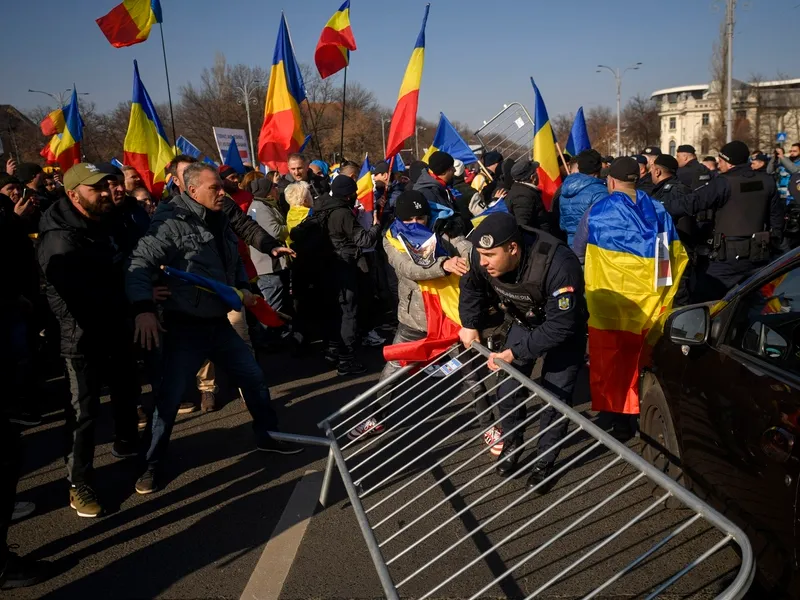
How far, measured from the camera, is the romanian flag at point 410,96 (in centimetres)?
700

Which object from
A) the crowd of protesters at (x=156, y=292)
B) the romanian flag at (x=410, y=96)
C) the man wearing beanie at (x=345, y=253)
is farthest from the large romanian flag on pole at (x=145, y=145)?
the romanian flag at (x=410, y=96)

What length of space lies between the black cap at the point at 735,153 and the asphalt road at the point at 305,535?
3846 millimetres

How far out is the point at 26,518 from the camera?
3.88 metres

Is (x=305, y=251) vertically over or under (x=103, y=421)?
over

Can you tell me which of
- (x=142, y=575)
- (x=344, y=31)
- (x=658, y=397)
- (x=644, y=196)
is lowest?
(x=142, y=575)

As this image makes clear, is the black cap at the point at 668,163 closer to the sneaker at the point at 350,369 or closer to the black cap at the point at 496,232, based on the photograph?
the sneaker at the point at 350,369

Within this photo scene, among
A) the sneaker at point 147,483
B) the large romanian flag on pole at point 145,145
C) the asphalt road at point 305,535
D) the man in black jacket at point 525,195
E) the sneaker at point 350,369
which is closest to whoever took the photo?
the asphalt road at point 305,535

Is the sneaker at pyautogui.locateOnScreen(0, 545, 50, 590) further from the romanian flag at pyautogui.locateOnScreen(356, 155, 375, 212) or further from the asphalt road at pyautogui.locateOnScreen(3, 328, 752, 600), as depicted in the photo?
the romanian flag at pyautogui.locateOnScreen(356, 155, 375, 212)

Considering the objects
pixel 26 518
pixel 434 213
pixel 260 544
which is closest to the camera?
pixel 260 544

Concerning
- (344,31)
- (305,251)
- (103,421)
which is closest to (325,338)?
(305,251)

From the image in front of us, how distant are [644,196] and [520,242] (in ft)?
5.30

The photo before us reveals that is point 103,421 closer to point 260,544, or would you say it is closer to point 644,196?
point 260,544

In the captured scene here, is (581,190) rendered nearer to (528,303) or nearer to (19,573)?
(528,303)

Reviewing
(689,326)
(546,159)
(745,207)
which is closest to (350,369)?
(546,159)
